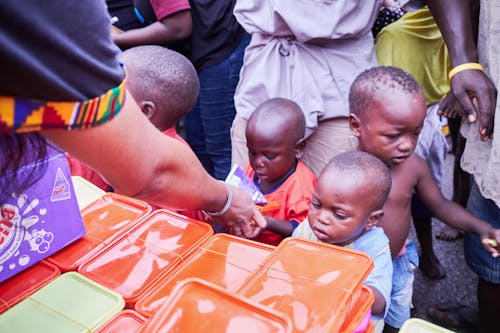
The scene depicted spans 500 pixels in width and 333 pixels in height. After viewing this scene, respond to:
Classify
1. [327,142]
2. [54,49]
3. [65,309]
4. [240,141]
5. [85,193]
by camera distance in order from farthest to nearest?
[240,141] < [327,142] < [85,193] < [65,309] < [54,49]

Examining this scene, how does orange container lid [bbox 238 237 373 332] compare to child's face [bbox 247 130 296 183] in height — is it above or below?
above

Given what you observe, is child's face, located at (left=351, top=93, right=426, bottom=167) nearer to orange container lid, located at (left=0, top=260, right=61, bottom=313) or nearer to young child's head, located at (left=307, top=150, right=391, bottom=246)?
young child's head, located at (left=307, top=150, right=391, bottom=246)

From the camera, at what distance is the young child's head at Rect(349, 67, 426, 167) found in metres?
1.50

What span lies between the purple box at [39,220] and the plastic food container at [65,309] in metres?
0.14

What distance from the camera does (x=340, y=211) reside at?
1.33 metres

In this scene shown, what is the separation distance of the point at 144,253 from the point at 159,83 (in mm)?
770

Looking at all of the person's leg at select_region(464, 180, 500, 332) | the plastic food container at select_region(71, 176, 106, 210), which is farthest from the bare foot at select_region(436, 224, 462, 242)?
the plastic food container at select_region(71, 176, 106, 210)

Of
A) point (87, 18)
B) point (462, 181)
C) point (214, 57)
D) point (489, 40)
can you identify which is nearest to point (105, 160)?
point (87, 18)

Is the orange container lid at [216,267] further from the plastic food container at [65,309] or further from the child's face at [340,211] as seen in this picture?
the child's face at [340,211]

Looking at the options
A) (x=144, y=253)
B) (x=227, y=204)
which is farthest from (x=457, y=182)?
(x=144, y=253)

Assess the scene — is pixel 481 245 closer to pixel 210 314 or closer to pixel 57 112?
pixel 210 314

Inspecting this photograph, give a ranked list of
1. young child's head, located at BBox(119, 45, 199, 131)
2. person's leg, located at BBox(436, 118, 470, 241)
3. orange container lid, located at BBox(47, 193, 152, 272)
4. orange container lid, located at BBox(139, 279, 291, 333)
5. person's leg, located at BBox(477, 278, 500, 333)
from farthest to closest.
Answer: person's leg, located at BBox(436, 118, 470, 241)
young child's head, located at BBox(119, 45, 199, 131)
person's leg, located at BBox(477, 278, 500, 333)
orange container lid, located at BBox(47, 193, 152, 272)
orange container lid, located at BBox(139, 279, 291, 333)

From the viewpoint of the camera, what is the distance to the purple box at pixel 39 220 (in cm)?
109

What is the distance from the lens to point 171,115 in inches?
68.6
